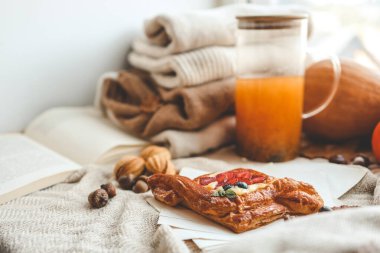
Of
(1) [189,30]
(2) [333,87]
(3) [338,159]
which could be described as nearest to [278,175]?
(3) [338,159]

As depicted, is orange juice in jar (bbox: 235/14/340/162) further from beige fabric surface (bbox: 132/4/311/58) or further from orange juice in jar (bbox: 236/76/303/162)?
beige fabric surface (bbox: 132/4/311/58)

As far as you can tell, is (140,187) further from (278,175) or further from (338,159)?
(338,159)

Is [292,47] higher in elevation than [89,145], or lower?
higher

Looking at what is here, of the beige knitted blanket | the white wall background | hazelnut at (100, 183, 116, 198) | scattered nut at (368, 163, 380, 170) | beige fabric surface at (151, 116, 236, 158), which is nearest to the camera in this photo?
the beige knitted blanket

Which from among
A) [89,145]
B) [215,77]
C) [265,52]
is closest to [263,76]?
[265,52]

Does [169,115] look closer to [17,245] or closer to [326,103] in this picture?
[326,103]

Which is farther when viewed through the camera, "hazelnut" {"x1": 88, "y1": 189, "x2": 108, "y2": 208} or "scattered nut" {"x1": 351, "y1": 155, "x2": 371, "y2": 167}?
"scattered nut" {"x1": 351, "y1": 155, "x2": 371, "y2": 167}

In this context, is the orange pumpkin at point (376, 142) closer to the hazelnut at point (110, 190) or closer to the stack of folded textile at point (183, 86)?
the stack of folded textile at point (183, 86)

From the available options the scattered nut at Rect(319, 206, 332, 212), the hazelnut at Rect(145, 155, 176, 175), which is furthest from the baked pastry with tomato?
the hazelnut at Rect(145, 155, 176, 175)
